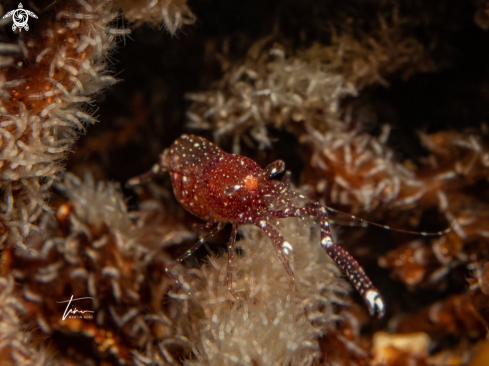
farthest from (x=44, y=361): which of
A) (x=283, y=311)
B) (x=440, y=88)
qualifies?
(x=440, y=88)

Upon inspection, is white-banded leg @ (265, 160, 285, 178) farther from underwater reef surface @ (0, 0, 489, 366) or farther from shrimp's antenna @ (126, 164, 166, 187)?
shrimp's antenna @ (126, 164, 166, 187)

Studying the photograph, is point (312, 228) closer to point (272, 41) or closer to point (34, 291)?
point (272, 41)

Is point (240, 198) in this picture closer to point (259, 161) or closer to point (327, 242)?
point (327, 242)

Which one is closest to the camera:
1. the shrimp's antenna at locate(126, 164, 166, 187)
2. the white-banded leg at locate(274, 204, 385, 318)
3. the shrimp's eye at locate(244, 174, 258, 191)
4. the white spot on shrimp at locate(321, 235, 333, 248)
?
the white-banded leg at locate(274, 204, 385, 318)

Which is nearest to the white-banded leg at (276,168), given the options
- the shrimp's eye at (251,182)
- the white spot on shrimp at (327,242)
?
the shrimp's eye at (251,182)

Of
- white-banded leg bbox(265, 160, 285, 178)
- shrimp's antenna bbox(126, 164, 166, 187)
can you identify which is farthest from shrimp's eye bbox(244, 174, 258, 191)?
shrimp's antenna bbox(126, 164, 166, 187)

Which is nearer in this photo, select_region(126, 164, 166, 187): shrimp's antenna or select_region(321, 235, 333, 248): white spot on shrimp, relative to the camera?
select_region(321, 235, 333, 248): white spot on shrimp

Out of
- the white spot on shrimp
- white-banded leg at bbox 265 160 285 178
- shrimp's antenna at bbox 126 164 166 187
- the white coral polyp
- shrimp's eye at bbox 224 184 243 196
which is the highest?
white-banded leg at bbox 265 160 285 178

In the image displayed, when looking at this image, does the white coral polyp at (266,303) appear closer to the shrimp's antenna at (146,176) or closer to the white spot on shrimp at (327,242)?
the white spot on shrimp at (327,242)
